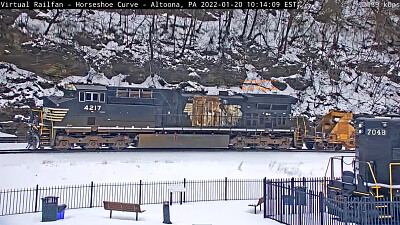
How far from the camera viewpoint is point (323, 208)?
8922 millimetres

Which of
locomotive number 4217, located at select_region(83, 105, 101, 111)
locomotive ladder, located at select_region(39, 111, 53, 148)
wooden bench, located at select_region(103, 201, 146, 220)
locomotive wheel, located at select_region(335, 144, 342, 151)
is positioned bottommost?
wooden bench, located at select_region(103, 201, 146, 220)

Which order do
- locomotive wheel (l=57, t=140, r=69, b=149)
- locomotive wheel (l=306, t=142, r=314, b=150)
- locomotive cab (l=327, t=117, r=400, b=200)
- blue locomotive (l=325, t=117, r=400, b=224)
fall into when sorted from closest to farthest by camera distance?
1. blue locomotive (l=325, t=117, r=400, b=224)
2. locomotive cab (l=327, t=117, r=400, b=200)
3. locomotive wheel (l=57, t=140, r=69, b=149)
4. locomotive wheel (l=306, t=142, r=314, b=150)

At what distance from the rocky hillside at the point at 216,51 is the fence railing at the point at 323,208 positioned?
21.3 meters

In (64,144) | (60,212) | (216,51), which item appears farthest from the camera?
(216,51)

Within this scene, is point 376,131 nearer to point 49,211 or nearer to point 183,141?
point 49,211

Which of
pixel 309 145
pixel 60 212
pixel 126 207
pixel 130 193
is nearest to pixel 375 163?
pixel 126 207

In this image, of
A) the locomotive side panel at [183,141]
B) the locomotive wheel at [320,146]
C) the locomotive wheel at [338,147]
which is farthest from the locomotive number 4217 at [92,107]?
the locomotive wheel at [338,147]

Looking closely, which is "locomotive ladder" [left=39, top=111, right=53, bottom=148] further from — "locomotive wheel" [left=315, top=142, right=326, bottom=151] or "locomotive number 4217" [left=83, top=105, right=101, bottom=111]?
"locomotive wheel" [left=315, top=142, right=326, bottom=151]

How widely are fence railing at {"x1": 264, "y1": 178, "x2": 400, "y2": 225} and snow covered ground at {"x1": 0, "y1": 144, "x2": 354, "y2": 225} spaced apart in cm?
53

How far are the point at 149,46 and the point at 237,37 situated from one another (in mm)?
9344

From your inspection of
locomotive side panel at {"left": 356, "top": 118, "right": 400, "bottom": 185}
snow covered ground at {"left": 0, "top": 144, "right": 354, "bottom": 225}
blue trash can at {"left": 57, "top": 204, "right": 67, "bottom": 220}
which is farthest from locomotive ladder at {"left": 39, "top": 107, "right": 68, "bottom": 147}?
locomotive side panel at {"left": 356, "top": 118, "right": 400, "bottom": 185}

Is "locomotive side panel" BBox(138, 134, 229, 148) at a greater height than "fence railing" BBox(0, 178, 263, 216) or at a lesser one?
greater

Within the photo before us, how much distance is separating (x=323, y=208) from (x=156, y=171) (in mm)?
7977

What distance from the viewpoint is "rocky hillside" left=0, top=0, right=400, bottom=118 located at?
1164 inches
